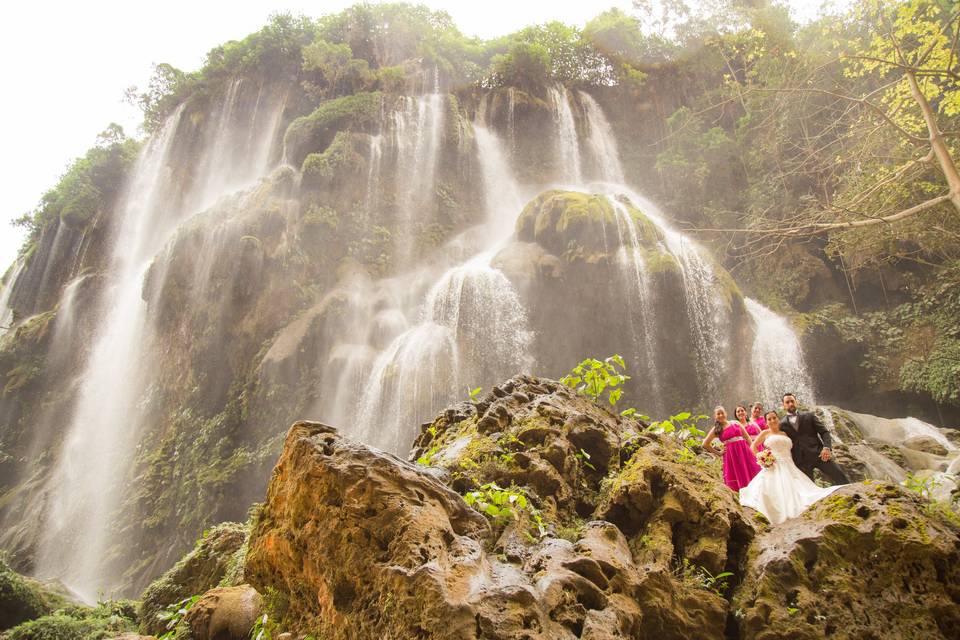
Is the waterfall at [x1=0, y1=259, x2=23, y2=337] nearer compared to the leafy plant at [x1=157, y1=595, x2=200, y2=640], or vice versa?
the leafy plant at [x1=157, y1=595, x2=200, y2=640]

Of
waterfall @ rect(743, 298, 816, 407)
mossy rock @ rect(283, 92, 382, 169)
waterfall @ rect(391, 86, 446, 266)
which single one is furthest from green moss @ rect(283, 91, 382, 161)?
waterfall @ rect(743, 298, 816, 407)

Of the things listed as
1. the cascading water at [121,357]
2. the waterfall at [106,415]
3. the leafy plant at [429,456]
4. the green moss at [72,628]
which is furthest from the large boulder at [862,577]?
the cascading water at [121,357]

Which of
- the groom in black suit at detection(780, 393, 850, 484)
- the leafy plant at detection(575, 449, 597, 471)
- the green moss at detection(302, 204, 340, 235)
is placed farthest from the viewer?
the green moss at detection(302, 204, 340, 235)

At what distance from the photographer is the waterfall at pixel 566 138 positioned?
75.6 ft

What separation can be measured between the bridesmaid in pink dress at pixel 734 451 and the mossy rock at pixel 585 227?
29.9 feet

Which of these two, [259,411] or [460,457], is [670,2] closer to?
[259,411]

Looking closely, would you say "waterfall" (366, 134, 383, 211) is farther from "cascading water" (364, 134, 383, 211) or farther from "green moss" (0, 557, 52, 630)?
"green moss" (0, 557, 52, 630)

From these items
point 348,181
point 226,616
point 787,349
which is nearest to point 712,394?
point 787,349

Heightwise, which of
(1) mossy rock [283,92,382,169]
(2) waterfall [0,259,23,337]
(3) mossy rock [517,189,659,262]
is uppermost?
(1) mossy rock [283,92,382,169]

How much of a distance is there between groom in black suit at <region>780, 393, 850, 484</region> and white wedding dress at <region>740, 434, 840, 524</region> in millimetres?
1564

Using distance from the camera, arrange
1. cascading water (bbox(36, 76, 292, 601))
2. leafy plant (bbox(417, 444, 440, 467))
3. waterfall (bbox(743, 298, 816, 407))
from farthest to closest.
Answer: cascading water (bbox(36, 76, 292, 601)) < waterfall (bbox(743, 298, 816, 407)) < leafy plant (bbox(417, 444, 440, 467))

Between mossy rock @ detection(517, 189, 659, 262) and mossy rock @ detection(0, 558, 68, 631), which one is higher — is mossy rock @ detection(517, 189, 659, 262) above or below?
above

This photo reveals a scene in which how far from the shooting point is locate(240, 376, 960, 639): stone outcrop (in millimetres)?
2303

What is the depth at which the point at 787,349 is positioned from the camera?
46.8 ft
